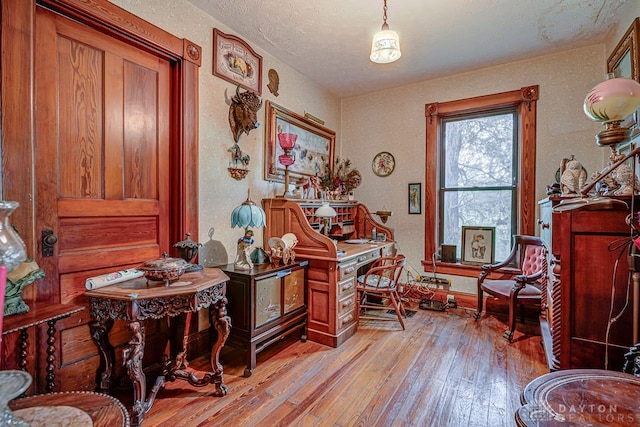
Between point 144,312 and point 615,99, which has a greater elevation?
point 615,99

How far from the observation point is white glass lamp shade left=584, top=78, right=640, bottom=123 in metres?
1.71

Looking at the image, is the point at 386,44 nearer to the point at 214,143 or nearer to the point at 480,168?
the point at 214,143

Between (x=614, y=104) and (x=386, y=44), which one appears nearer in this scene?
(x=614, y=104)

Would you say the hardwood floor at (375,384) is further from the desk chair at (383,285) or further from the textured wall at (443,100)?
the textured wall at (443,100)

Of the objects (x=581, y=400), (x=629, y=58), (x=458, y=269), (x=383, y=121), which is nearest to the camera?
(x=581, y=400)

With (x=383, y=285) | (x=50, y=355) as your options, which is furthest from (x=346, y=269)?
(x=50, y=355)

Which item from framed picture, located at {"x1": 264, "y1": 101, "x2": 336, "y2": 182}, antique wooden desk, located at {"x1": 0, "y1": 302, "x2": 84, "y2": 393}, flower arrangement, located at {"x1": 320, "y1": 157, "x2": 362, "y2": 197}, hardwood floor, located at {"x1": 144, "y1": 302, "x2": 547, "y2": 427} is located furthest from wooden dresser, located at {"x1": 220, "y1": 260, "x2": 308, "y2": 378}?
flower arrangement, located at {"x1": 320, "y1": 157, "x2": 362, "y2": 197}

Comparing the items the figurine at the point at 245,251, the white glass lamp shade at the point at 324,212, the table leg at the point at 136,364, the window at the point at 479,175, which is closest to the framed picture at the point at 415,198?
the window at the point at 479,175

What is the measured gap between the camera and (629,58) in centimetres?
240

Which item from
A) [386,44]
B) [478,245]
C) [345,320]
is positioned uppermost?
[386,44]

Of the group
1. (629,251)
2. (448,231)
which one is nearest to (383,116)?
(448,231)

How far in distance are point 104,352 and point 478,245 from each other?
3.80m

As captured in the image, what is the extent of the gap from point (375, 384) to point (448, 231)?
2.45 meters

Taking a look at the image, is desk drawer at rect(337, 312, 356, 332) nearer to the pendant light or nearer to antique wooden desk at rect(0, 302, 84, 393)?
antique wooden desk at rect(0, 302, 84, 393)
